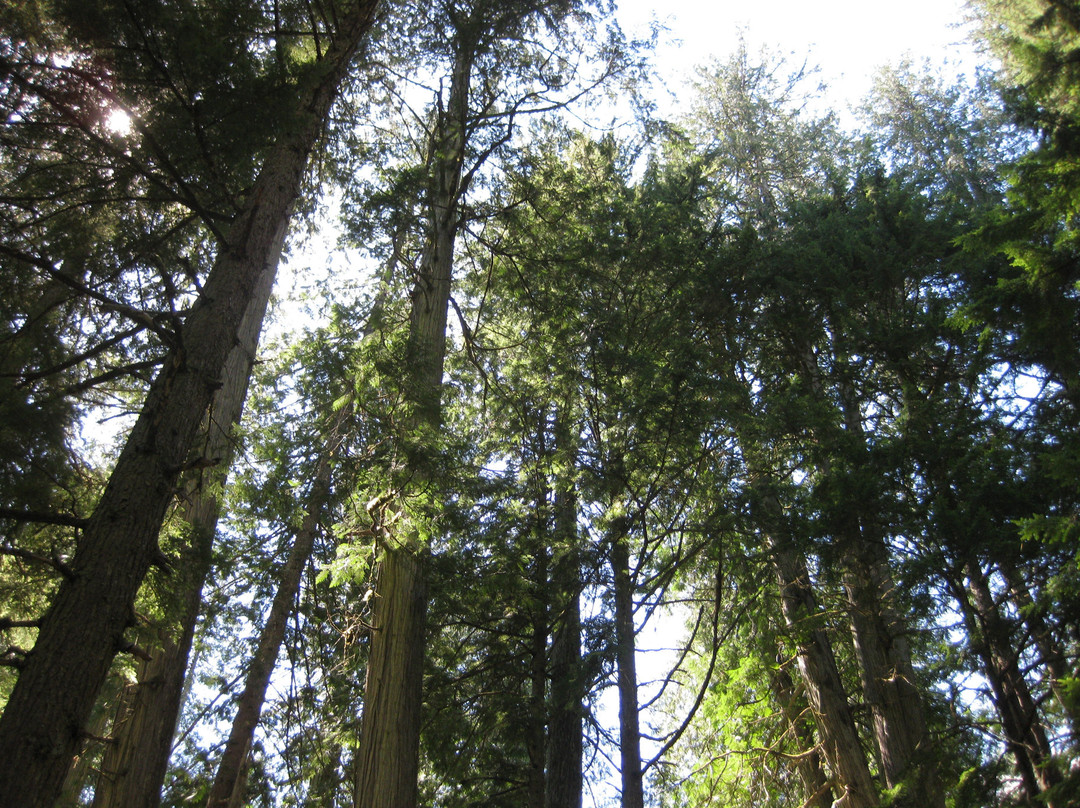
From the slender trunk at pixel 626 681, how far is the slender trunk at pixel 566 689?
46 centimetres

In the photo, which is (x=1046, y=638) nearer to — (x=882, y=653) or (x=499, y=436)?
(x=882, y=653)

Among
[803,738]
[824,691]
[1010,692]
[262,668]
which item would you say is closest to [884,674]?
[824,691]

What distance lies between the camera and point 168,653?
7.11 meters

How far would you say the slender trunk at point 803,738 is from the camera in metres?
9.09

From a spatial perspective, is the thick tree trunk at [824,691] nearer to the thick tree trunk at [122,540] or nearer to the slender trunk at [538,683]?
the slender trunk at [538,683]

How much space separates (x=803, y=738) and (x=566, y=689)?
357 centimetres

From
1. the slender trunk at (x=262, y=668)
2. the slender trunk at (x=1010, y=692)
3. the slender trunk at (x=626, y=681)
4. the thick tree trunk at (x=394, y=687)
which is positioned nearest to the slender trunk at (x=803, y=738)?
the slender trunk at (x=626, y=681)

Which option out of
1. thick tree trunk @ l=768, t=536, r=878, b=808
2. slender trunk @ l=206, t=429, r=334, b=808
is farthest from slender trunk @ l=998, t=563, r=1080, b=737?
slender trunk @ l=206, t=429, r=334, b=808

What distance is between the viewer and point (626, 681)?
778 cm

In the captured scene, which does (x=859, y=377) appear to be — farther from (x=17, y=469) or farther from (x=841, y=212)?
(x=17, y=469)

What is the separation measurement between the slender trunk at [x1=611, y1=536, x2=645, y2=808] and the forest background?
0.04m

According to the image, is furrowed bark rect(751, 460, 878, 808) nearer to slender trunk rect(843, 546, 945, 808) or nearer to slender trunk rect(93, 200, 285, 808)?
slender trunk rect(843, 546, 945, 808)

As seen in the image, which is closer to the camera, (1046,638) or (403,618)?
(1046,638)

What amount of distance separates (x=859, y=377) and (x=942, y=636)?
12.4ft
